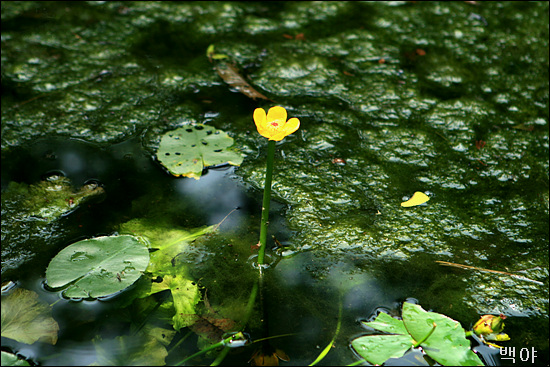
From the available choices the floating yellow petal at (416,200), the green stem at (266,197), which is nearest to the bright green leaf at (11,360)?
the green stem at (266,197)

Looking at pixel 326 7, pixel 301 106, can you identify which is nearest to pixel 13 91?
A: pixel 301 106

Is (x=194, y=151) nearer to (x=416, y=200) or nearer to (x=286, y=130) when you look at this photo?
(x=286, y=130)

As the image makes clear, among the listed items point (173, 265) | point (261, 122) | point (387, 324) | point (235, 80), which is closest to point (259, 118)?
point (261, 122)

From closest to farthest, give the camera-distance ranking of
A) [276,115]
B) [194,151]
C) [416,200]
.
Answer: [276,115] < [416,200] < [194,151]

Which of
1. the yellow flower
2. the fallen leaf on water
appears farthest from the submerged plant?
Result: the fallen leaf on water

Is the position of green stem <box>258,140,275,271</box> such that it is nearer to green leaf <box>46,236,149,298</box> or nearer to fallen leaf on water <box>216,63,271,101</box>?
green leaf <box>46,236,149,298</box>

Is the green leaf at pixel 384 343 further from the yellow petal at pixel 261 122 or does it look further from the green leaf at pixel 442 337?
the yellow petal at pixel 261 122
